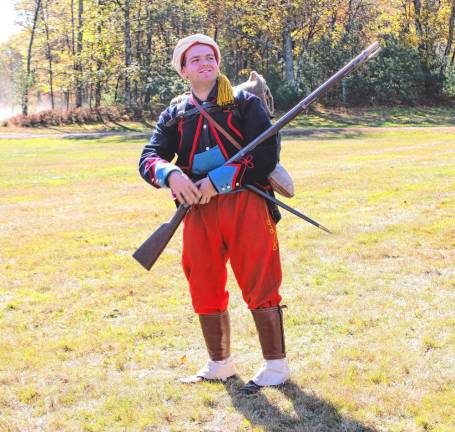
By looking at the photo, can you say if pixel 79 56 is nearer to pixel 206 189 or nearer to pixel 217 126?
pixel 217 126

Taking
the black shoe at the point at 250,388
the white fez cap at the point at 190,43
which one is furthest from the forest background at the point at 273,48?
the black shoe at the point at 250,388

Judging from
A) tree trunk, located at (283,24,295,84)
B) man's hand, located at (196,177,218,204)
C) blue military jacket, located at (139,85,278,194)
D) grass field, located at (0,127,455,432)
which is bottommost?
grass field, located at (0,127,455,432)

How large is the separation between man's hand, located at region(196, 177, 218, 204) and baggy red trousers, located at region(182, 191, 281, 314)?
0.56 ft

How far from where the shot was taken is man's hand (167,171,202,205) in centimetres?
377

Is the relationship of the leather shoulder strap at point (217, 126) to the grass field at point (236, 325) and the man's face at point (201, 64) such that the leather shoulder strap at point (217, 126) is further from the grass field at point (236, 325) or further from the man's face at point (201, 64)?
the grass field at point (236, 325)

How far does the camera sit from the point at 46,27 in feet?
166

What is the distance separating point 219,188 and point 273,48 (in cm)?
4365

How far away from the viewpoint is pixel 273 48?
45.8m

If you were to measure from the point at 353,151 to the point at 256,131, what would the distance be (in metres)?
18.1

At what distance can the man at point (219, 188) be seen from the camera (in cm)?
387

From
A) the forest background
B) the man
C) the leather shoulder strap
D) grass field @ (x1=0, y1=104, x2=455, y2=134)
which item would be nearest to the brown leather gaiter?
the man

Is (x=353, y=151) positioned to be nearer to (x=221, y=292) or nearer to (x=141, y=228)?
(x=141, y=228)

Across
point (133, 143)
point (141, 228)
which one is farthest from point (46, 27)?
point (141, 228)

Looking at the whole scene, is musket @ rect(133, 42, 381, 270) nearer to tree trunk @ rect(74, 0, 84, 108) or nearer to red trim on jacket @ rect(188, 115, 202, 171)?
red trim on jacket @ rect(188, 115, 202, 171)
